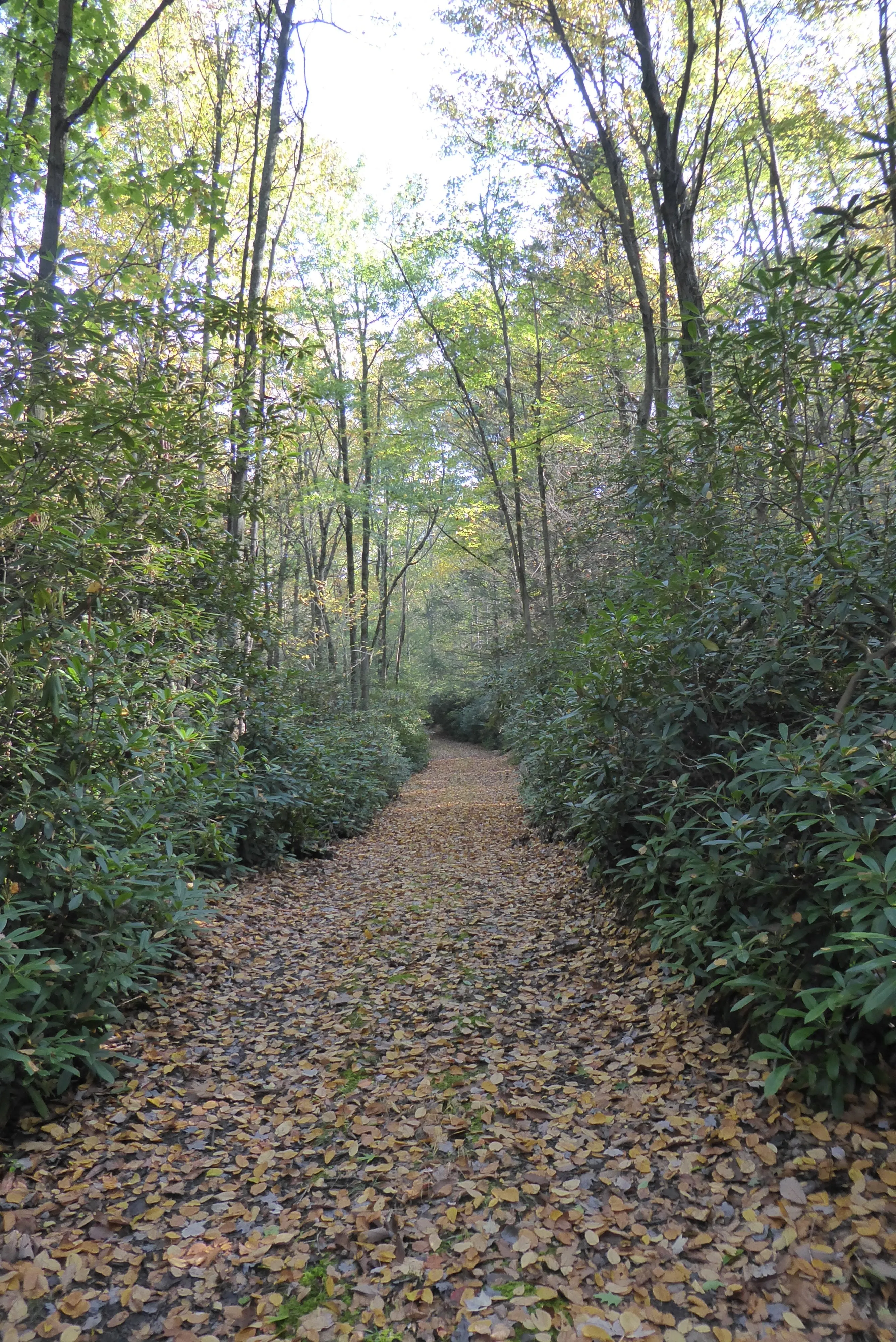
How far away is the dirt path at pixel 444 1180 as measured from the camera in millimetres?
2021

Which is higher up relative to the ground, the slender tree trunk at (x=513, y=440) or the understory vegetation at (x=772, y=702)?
the slender tree trunk at (x=513, y=440)

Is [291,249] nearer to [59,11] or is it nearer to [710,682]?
[59,11]

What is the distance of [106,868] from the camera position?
320 centimetres

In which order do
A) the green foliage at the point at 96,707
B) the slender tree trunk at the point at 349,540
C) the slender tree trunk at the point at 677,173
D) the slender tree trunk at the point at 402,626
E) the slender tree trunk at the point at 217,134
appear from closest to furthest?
the green foliage at the point at 96,707 < the slender tree trunk at the point at 677,173 < the slender tree trunk at the point at 217,134 < the slender tree trunk at the point at 349,540 < the slender tree trunk at the point at 402,626

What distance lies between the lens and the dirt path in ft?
6.63

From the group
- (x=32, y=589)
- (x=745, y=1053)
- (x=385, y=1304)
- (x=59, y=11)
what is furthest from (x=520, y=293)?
(x=385, y=1304)

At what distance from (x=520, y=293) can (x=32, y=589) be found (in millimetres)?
13480

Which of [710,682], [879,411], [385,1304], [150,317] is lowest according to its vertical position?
[385,1304]

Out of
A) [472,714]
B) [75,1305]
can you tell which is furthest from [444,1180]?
[472,714]

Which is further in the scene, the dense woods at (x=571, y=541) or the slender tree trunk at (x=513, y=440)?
the slender tree trunk at (x=513, y=440)

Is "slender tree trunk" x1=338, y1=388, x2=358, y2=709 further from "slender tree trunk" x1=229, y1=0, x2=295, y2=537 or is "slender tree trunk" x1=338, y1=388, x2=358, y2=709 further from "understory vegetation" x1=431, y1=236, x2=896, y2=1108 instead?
"understory vegetation" x1=431, y1=236, x2=896, y2=1108

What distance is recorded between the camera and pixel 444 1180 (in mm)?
2609

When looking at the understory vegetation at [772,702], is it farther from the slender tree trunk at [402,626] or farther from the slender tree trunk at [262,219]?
the slender tree trunk at [402,626]

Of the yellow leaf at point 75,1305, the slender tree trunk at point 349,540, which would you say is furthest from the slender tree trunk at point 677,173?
the slender tree trunk at point 349,540
